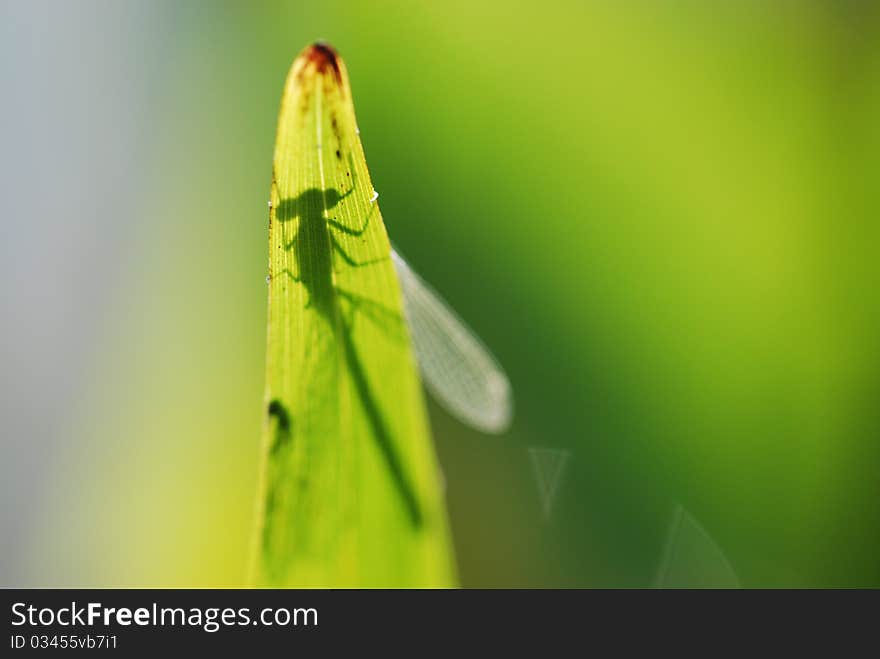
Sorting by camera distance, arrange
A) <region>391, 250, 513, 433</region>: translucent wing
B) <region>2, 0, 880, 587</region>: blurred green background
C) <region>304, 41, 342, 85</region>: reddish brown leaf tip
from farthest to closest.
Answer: <region>391, 250, 513, 433</region>: translucent wing → <region>2, 0, 880, 587</region>: blurred green background → <region>304, 41, 342, 85</region>: reddish brown leaf tip

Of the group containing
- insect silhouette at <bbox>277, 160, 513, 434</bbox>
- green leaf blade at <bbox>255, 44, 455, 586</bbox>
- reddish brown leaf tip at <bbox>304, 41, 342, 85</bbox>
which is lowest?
green leaf blade at <bbox>255, 44, 455, 586</bbox>

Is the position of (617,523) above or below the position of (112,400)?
below

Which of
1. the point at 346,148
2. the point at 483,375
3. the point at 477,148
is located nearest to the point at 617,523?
the point at 483,375

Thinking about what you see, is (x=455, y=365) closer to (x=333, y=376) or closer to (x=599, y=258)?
(x=599, y=258)

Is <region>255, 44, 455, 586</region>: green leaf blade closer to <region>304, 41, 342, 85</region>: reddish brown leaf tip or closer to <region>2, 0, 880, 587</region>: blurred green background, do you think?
<region>304, 41, 342, 85</region>: reddish brown leaf tip

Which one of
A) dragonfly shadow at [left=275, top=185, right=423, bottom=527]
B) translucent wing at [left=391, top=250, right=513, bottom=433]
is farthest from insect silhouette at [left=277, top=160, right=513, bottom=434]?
dragonfly shadow at [left=275, top=185, right=423, bottom=527]
